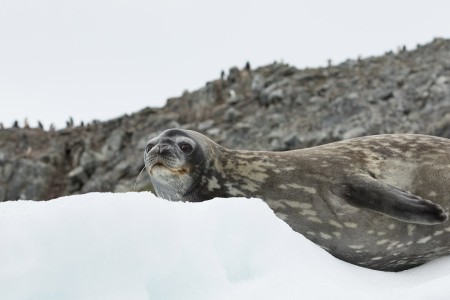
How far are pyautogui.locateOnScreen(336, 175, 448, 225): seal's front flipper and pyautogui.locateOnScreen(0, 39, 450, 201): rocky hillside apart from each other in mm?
11578

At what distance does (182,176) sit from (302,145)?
1320cm

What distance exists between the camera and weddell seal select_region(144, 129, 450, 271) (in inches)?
152

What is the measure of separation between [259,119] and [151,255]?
17456 millimetres

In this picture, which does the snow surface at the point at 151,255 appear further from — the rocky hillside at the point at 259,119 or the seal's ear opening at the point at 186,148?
the rocky hillside at the point at 259,119

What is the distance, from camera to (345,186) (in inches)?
157

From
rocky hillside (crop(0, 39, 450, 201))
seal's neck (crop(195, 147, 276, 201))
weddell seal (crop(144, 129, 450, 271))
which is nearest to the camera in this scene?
weddell seal (crop(144, 129, 450, 271))

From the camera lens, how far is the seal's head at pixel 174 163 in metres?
4.22

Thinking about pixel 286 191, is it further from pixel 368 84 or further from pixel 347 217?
pixel 368 84

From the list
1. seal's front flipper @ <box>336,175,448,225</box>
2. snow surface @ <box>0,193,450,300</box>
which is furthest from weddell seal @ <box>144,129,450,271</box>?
snow surface @ <box>0,193,450,300</box>

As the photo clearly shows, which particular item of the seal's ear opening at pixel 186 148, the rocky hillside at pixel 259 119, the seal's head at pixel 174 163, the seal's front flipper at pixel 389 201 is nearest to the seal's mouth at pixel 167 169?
the seal's head at pixel 174 163

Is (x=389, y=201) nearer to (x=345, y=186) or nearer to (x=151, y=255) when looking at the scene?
(x=345, y=186)

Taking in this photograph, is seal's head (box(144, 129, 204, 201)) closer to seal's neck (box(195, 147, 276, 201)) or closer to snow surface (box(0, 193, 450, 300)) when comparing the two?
seal's neck (box(195, 147, 276, 201))

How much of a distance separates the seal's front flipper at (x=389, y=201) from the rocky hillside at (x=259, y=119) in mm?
11578

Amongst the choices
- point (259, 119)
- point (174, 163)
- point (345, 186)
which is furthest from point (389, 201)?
point (259, 119)
